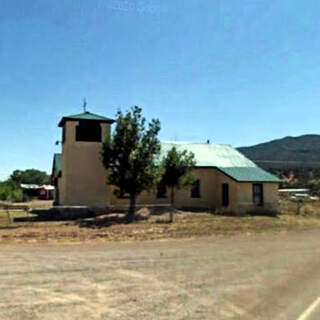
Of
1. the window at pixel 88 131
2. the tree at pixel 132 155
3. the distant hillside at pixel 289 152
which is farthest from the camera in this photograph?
the distant hillside at pixel 289 152

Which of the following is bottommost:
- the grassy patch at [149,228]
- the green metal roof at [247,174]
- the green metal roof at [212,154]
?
the grassy patch at [149,228]

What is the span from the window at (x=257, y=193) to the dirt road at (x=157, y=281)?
55.2 ft

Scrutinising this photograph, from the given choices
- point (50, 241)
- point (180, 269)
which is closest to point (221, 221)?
point (50, 241)

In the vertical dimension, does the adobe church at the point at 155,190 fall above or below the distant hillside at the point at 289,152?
below

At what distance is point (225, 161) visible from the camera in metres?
37.8

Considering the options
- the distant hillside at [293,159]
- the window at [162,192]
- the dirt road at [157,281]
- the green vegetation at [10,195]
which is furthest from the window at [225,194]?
the green vegetation at [10,195]

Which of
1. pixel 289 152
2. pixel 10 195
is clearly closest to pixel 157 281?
pixel 10 195

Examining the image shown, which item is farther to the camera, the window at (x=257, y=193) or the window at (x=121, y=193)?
the window at (x=257, y=193)

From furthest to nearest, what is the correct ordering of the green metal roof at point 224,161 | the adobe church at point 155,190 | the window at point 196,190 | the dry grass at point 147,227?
the window at point 196,190, the green metal roof at point 224,161, the adobe church at point 155,190, the dry grass at point 147,227

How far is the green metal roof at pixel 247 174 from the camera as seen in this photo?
3425 cm

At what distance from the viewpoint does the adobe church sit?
1284 inches

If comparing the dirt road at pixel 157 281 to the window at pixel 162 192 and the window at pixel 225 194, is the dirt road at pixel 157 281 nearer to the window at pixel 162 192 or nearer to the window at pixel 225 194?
the window at pixel 162 192

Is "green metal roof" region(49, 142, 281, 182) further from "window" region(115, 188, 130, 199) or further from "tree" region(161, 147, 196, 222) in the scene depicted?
"window" region(115, 188, 130, 199)

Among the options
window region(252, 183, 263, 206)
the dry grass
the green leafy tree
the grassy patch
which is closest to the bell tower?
the dry grass
